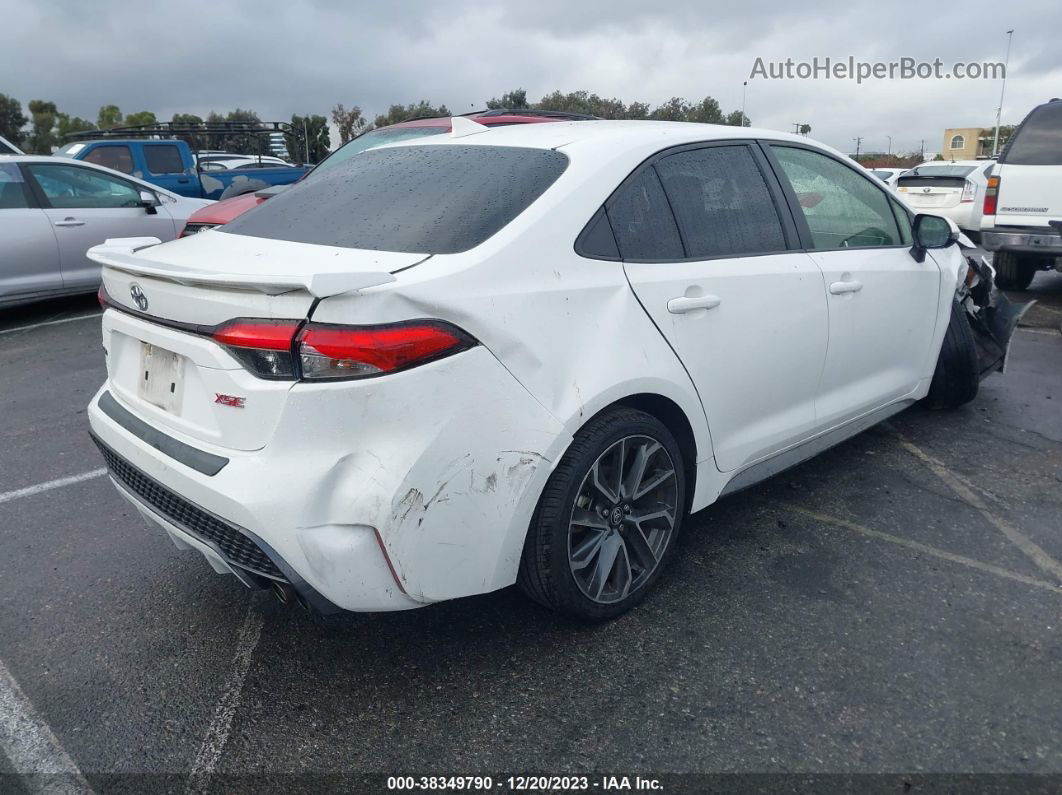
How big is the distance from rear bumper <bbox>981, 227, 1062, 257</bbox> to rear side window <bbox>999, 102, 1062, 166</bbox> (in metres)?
0.65

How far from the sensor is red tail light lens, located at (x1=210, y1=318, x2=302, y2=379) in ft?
6.96

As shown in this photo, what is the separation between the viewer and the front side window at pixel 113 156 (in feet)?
43.4

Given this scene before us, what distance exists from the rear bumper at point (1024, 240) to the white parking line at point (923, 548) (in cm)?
573

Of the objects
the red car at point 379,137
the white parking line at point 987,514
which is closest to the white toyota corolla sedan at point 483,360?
the white parking line at point 987,514

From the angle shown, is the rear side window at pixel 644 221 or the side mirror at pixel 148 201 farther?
the side mirror at pixel 148 201

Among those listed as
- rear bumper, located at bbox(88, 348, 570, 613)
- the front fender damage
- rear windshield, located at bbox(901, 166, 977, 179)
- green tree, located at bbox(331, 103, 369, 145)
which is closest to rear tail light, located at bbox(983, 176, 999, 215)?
the front fender damage

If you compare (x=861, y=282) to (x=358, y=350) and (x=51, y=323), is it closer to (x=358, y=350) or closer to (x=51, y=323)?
(x=358, y=350)

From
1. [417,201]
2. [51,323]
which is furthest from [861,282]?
[51,323]

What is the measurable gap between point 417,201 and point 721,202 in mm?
1164

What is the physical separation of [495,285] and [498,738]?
126 cm

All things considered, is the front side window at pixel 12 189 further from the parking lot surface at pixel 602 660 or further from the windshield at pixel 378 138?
the parking lot surface at pixel 602 660

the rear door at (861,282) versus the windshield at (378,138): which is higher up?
the windshield at (378,138)

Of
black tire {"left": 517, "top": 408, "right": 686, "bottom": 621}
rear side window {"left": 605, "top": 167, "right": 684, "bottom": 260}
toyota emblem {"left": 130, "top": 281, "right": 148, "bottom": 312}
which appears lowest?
black tire {"left": 517, "top": 408, "right": 686, "bottom": 621}

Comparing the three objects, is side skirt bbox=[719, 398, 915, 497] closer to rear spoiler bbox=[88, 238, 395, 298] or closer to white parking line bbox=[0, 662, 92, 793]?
rear spoiler bbox=[88, 238, 395, 298]
